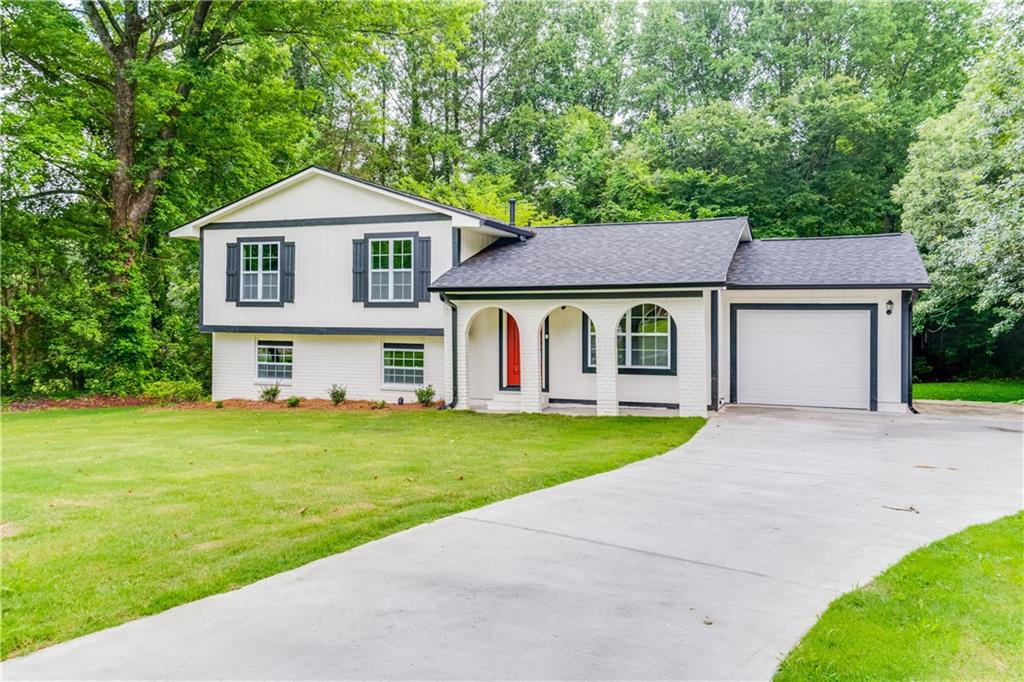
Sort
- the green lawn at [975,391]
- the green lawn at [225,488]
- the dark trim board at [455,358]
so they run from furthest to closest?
the green lawn at [975,391] → the dark trim board at [455,358] → the green lawn at [225,488]

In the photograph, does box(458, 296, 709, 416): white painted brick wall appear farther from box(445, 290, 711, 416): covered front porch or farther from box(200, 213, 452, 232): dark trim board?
box(200, 213, 452, 232): dark trim board

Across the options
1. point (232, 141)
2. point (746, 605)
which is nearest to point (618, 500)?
point (746, 605)

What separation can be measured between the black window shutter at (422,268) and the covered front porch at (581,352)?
0.99 meters

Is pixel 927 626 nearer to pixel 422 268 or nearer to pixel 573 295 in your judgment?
pixel 573 295

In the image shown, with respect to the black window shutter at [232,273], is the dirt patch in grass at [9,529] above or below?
below

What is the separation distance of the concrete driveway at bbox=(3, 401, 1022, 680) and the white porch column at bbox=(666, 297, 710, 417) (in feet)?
16.7

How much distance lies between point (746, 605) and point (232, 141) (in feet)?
71.6

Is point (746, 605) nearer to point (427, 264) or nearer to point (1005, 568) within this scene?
point (1005, 568)

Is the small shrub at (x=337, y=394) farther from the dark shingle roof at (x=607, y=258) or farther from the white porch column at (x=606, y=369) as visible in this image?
the white porch column at (x=606, y=369)

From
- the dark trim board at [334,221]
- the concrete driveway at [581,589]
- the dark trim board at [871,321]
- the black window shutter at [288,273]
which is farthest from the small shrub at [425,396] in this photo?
the concrete driveway at [581,589]

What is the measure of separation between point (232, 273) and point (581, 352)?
9.14 metres

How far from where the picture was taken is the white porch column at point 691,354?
43.2ft

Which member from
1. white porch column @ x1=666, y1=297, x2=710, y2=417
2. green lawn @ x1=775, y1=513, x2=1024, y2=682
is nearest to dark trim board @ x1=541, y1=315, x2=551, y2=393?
white porch column @ x1=666, y1=297, x2=710, y2=417

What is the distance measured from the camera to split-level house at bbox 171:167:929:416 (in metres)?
14.0
